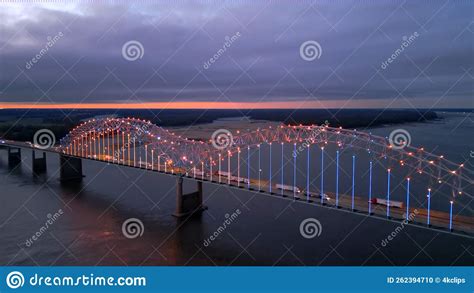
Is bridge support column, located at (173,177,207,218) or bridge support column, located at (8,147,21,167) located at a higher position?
bridge support column, located at (8,147,21,167)

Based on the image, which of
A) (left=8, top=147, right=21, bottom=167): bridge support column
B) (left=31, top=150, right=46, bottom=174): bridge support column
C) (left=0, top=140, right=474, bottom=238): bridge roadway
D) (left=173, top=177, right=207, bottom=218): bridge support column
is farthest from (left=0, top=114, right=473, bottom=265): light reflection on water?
(left=8, top=147, right=21, bottom=167): bridge support column

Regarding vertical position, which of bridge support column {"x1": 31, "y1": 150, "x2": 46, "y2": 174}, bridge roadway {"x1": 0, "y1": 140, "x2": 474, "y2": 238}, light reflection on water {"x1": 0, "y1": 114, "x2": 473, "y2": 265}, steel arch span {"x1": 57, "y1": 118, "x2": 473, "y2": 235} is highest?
steel arch span {"x1": 57, "y1": 118, "x2": 473, "y2": 235}

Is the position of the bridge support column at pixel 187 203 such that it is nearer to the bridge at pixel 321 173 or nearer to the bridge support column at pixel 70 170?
the bridge at pixel 321 173

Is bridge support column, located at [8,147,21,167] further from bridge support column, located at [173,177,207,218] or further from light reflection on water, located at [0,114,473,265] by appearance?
bridge support column, located at [173,177,207,218]

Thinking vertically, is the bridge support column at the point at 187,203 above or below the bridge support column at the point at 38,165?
below

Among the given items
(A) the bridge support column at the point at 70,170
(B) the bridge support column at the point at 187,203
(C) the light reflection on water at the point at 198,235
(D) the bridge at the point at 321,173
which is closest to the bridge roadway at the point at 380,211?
(D) the bridge at the point at 321,173

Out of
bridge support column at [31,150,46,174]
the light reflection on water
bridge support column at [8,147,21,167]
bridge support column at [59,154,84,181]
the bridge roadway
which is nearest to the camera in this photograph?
the bridge roadway

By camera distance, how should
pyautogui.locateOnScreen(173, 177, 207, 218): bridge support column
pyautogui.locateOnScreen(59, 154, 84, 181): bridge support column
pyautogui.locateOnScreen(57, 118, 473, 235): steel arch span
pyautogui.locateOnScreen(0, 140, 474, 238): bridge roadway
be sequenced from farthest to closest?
1. pyautogui.locateOnScreen(59, 154, 84, 181): bridge support column
2. pyautogui.locateOnScreen(173, 177, 207, 218): bridge support column
3. pyautogui.locateOnScreen(57, 118, 473, 235): steel arch span
4. pyautogui.locateOnScreen(0, 140, 474, 238): bridge roadway
